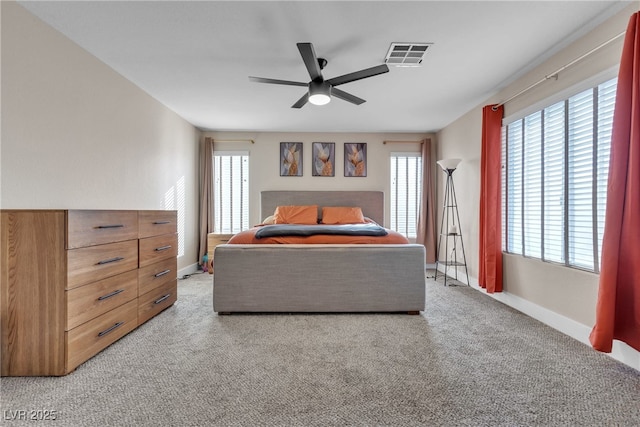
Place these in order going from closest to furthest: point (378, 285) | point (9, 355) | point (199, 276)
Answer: point (9, 355) → point (378, 285) → point (199, 276)

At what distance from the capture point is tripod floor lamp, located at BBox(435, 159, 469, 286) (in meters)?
3.85

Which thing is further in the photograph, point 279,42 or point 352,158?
point 352,158

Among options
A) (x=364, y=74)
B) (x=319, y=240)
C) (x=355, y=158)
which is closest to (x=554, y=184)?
(x=364, y=74)

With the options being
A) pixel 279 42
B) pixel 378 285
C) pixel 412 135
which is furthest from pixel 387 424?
pixel 412 135

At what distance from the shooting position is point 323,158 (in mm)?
4895

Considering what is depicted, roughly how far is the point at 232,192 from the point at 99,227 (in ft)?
10.1

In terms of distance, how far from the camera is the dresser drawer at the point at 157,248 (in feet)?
7.75

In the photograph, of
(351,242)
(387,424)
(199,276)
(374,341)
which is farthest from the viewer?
(199,276)

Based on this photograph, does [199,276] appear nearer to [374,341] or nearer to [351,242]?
[351,242]

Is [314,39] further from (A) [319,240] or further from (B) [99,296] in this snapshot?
(B) [99,296]

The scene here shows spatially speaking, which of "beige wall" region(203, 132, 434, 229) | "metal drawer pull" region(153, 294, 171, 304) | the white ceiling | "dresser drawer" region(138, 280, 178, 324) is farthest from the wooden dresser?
"beige wall" region(203, 132, 434, 229)

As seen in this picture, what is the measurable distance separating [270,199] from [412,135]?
107 inches

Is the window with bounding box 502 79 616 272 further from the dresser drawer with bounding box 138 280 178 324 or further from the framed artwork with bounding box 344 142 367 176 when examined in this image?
the dresser drawer with bounding box 138 280 178 324

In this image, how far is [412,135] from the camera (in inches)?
194
